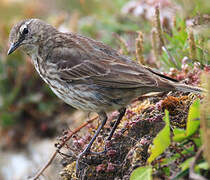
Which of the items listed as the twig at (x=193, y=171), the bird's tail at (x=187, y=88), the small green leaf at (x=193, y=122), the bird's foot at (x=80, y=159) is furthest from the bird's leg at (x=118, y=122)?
the twig at (x=193, y=171)

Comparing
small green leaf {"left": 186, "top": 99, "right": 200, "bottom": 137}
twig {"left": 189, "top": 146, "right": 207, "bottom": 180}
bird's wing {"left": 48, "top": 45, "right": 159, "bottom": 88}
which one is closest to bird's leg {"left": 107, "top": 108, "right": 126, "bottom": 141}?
bird's wing {"left": 48, "top": 45, "right": 159, "bottom": 88}

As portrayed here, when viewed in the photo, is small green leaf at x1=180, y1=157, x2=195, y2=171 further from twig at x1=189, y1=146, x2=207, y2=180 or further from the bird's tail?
the bird's tail

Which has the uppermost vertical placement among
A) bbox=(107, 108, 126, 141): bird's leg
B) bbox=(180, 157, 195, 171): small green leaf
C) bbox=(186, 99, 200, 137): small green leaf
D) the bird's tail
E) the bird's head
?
the bird's head

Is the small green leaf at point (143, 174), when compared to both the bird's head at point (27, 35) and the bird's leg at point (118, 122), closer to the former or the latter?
the bird's leg at point (118, 122)

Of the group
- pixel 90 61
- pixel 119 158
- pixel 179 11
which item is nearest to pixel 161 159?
pixel 119 158

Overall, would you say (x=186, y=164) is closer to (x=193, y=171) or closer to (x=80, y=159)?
(x=193, y=171)

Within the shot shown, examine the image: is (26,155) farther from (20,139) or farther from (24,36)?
(24,36)

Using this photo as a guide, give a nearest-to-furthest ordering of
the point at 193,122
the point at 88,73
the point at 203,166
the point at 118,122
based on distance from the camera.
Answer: the point at 203,166, the point at 193,122, the point at 118,122, the point at 88,73

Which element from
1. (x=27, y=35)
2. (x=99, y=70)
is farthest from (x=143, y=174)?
(x=27, y=35)
